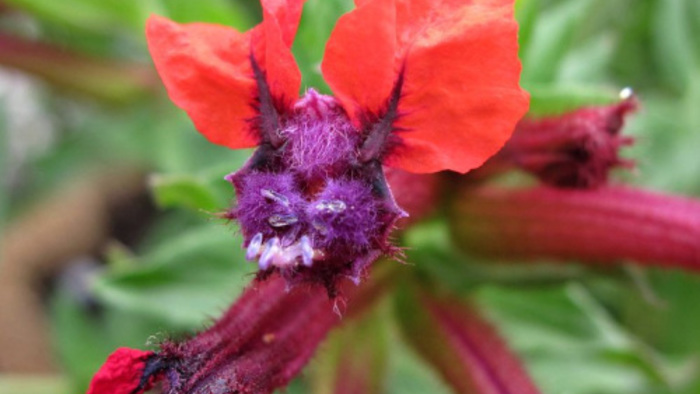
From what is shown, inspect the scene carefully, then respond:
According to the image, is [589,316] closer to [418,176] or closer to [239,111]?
[418,176]

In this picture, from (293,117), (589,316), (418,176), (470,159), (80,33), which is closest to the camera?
(470,159)

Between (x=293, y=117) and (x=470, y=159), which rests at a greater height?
(x=293, y=117)

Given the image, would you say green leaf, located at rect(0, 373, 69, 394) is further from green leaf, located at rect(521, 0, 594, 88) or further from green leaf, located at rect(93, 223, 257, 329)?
green leaf, located at rect(521, 0, 594, 88)

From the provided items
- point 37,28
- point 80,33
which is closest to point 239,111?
point 80,33

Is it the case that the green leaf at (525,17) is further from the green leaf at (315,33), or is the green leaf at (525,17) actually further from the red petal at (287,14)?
the red petal at (287,14)

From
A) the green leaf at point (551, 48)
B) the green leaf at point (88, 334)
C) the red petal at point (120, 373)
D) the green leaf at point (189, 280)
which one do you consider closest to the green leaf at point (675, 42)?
the green leaf at point (551, 48)

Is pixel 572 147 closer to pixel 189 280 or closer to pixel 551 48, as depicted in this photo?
pixel 551 48
